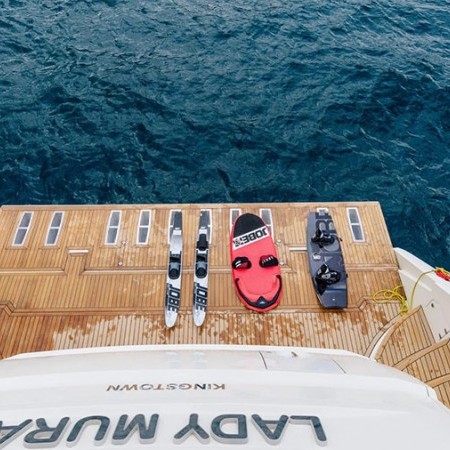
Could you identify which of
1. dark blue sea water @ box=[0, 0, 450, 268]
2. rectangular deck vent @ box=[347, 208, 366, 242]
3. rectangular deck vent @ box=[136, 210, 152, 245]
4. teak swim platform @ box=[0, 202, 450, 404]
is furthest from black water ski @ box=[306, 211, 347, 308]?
rectangular deck vent @ box=[136, 210, 152, 245]

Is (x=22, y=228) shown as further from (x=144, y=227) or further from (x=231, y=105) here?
(x=231, y=105)

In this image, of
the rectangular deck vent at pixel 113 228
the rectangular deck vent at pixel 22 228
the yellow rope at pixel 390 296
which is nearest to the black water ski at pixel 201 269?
the rectangular deck vent at pixel 113 228

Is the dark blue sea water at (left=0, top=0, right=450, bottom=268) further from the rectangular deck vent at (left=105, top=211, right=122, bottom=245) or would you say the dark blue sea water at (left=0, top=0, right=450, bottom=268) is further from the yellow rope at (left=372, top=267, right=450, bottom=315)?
the yellow rope at (left=372, top=267, right=450, bottom=315)

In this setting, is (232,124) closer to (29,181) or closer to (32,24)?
(29,181)

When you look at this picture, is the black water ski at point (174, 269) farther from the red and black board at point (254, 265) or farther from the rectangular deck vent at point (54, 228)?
the rectangular deck vent at point (54, 228)

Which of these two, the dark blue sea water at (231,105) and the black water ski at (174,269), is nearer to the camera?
the black water ski at (174,269)

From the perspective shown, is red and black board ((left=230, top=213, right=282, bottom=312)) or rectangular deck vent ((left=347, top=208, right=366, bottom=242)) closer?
red and black board ((left=230, top=213, right=282, bottom=312))
